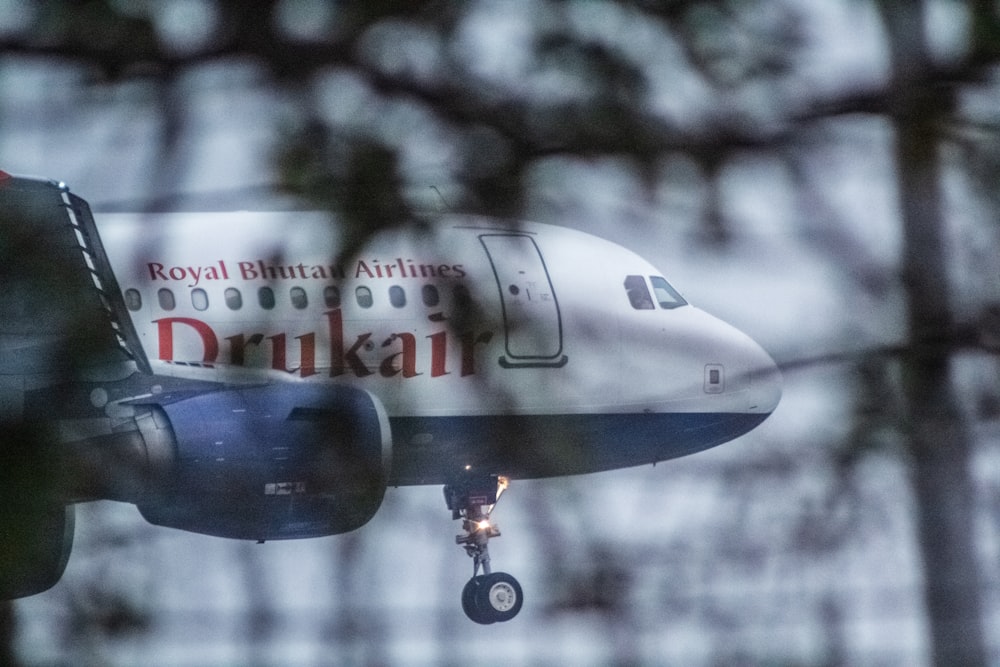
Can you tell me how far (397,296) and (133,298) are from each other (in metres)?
0.29

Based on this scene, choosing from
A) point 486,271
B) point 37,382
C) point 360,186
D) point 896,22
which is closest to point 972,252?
point 896,22

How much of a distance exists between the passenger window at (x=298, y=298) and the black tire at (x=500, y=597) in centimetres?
44

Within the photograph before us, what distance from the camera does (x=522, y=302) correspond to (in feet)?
5.88

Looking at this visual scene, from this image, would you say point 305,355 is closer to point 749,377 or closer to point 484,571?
→ point 749,377

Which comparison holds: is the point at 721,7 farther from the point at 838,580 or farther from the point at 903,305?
the point at 838,580

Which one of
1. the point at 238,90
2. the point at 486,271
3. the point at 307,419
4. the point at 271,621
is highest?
the point at 238,90

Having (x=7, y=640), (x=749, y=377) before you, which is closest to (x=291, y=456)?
(x=7, y=640)

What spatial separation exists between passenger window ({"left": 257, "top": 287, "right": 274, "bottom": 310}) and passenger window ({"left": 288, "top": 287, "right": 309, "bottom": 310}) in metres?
0.03

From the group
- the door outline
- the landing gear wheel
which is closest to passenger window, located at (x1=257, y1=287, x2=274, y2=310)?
the door outline

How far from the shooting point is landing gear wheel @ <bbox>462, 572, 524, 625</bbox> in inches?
79.3

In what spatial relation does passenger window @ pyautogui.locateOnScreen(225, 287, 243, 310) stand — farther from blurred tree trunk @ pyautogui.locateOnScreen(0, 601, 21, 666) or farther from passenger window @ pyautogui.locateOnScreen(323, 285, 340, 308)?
blurred tree trunk @ pyautogui.locateOnScreen(0, 601, 21, 666)

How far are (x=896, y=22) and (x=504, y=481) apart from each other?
2.20 ft

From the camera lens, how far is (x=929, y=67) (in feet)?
6.21

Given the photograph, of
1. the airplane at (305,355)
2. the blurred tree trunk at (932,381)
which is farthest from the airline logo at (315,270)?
the blurred tree trunk at (932,381)
